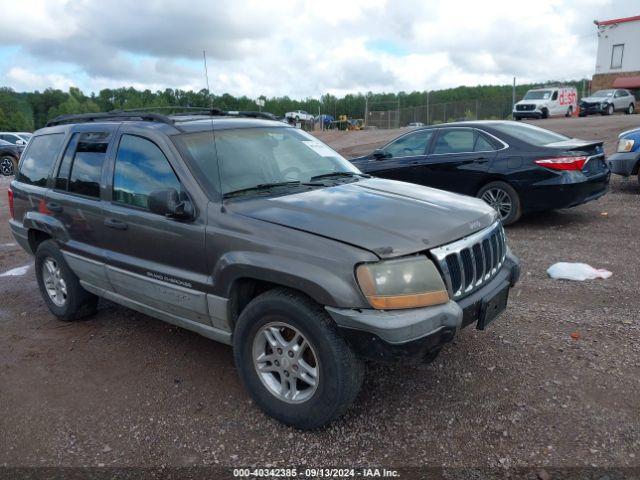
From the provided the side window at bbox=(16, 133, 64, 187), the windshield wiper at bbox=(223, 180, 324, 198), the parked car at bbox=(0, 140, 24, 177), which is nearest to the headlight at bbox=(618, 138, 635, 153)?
the windshield wiper at bbox=(223, 180, 324, 198)

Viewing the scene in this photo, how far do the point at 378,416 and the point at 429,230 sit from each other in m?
1.16

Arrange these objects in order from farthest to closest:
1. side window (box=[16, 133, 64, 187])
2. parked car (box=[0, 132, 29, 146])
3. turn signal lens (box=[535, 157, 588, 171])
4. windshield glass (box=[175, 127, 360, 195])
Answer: parked car (box=[0, 132, 29, 146])
turn signal lens (box=[535, 157, 588, 171])
side window (box=[16, 133, 64, 187])
windshield glass (box=[175, 127, 360, 195])

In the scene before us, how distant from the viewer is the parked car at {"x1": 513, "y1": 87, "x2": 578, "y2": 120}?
3152cm

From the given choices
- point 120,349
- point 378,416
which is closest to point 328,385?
Answer: point 378,416

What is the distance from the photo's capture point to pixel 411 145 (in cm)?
848

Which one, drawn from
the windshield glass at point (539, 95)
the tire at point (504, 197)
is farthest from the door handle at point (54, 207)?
the windshield glass at point (539, 95)

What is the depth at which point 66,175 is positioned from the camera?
446 cm

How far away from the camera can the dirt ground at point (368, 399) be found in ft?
9.43

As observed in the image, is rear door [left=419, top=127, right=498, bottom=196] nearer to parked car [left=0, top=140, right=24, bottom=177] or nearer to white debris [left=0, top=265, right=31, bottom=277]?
white debris [left=0, top=265, right=31, bottom=277]

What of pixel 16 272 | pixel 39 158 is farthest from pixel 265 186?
pixel 16 272

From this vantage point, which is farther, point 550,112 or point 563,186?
point 550,112

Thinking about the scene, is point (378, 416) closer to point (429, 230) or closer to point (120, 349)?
point (429, 230)

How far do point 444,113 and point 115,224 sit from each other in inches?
1691

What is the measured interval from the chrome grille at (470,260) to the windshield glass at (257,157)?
130 cm
